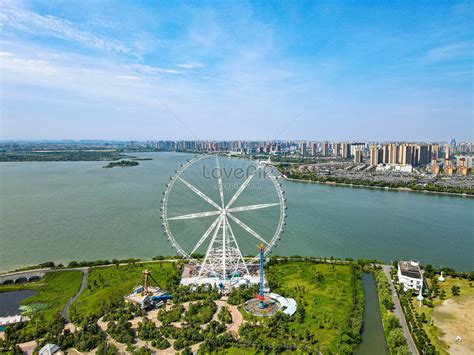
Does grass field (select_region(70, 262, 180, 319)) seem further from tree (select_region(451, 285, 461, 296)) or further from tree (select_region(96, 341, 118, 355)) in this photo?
tree (select_region(451, 285, 461, 296))

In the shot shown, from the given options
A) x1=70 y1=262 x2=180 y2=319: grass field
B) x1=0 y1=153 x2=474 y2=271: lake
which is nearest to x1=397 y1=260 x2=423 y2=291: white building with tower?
x1=0 y1=153 x2=474 y2=271: lake

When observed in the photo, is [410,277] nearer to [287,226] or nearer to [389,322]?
[389,322]

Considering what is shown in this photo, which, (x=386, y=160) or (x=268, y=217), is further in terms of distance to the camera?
(x=386, y=160)

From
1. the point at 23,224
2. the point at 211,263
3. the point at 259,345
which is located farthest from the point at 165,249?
the point at 23,224

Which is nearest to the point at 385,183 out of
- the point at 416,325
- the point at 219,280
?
the point at 416,325

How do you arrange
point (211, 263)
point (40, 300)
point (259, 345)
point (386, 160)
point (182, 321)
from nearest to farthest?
point (259, 345), point (182, 321), point (40, 300), point (211, 263), point (386, 160)

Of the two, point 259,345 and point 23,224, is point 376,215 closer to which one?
point 259,345

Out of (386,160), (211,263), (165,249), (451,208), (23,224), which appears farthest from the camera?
(386,160)
